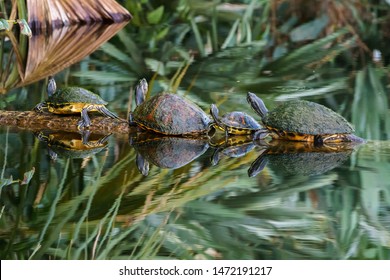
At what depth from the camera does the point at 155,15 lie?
8.41 m

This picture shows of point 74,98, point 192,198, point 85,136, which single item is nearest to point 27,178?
point 192,198

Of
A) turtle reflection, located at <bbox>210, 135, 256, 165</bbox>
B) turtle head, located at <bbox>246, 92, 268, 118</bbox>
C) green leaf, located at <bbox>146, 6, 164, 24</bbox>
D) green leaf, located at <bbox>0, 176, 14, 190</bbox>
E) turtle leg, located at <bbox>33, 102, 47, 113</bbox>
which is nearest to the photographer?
green leaf, located at <bbox>0, 176, 14, 190</bbox>

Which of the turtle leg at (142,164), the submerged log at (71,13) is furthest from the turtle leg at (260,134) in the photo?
the submerged log at (71,13)

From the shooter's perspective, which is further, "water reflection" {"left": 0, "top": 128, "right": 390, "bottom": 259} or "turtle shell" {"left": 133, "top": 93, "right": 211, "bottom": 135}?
"turtle shell" {"left": 133, "top": 93, "right": 211, "bottom": 135}

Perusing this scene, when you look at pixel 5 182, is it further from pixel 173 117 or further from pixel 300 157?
pixel 300 157

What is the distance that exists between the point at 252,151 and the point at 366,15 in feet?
15.6

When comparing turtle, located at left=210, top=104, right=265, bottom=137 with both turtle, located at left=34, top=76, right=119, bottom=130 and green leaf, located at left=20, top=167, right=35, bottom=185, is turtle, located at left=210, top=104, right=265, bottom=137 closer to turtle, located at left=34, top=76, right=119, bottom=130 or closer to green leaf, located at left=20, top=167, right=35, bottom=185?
turtle, located at left=34, top=76, right=119, bottom=130

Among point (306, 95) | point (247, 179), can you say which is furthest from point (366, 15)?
point (247, 179)

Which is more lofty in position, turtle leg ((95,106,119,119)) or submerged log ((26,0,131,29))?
submerged log ((26,0,131,29))

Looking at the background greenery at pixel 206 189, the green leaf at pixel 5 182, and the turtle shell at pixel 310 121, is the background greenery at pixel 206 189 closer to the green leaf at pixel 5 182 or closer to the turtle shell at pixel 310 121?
the green leaf at pixel 5 182

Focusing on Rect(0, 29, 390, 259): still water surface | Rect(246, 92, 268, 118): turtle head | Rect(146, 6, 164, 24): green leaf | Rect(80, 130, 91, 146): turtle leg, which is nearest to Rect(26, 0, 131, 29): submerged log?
Rect(146, 6, 164, 24): green leaf

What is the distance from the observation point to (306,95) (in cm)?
543

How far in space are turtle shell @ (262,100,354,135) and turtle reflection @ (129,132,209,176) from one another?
42cm

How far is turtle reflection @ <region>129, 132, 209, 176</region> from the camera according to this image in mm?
4117
